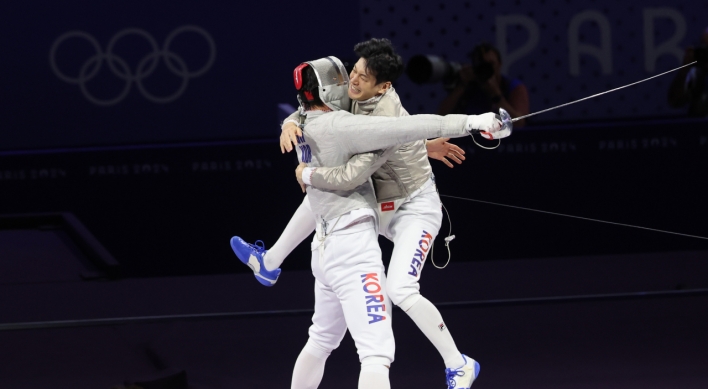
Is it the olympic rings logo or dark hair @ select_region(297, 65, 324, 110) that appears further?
the olympic rings logo

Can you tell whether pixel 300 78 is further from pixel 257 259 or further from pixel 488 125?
pixel 257 259

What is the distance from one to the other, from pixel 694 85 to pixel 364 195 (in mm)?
3569

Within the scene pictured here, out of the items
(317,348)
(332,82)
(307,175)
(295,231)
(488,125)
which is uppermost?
(332,82)

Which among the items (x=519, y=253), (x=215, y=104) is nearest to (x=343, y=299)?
(x=519, y=253)

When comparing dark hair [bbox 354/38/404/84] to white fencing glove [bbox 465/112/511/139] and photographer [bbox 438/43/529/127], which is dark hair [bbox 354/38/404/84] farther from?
photographer [bbox 438/43/529/127]

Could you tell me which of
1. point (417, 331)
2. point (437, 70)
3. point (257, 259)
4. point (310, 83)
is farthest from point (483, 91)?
point (310, 83)

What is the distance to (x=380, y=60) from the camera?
2623 mm

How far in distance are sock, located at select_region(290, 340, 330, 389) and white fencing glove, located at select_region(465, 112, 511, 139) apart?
805 mm

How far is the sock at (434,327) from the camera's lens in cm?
275

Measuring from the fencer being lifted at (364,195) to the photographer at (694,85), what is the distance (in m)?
3.15

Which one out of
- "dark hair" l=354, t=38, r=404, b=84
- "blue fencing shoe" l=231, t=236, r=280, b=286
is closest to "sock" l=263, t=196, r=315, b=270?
"blue fencing shoe" l=231, t=236, r=280, b=286

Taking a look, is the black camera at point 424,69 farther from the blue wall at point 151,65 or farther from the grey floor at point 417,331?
the blue wall at point 151,65

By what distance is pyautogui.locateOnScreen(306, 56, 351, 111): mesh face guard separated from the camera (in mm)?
2623

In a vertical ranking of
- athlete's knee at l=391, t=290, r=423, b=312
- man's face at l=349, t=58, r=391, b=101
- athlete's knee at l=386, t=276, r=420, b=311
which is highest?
man's face at l=349, t=58, r=391, b=101
